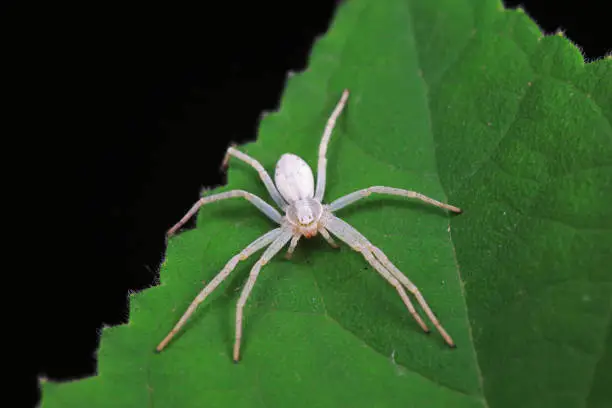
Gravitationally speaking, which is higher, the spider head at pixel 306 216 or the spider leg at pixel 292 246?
the spider head at pixel 306 216

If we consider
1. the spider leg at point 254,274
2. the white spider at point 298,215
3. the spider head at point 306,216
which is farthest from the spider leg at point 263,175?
the spider leg at point 254,274

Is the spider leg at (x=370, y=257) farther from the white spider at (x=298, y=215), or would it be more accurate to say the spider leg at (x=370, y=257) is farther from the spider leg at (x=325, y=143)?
the spider leg at (x=325, y=143)

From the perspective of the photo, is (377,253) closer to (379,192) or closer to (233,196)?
(379,192)

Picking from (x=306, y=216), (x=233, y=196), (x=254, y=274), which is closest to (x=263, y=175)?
(x=233, y=196)

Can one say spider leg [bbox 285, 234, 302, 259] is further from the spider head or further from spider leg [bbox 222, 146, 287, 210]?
spider leg [bbox 222, 146, 287, 210]

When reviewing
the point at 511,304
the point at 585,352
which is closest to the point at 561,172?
the point at 511,304
